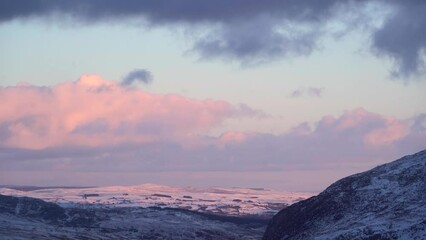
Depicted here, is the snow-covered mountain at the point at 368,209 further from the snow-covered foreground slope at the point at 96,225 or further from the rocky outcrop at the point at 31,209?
the rocky outcrop at the point at 31,209

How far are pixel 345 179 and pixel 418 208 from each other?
21.0 m

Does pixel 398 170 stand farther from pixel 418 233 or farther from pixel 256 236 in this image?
pixel 256 236

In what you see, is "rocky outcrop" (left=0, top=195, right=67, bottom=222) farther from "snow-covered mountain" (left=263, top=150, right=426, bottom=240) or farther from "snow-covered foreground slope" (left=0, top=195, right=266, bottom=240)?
"snow-covered mountain" (left=263, top=150, right=426, bottom=240)

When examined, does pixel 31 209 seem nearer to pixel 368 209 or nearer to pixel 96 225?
pixel 96 225

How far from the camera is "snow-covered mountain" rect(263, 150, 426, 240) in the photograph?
83.4 meters

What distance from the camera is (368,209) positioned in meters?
93.2

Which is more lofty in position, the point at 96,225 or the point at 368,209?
the point at 96,225

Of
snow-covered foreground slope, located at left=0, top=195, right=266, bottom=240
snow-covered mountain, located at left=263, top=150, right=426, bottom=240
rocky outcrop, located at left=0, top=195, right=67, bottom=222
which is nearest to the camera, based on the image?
snow-covered mountain, located at left=263, top=150, right=426, bottom=240

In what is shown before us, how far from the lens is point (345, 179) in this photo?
10781 centimetres

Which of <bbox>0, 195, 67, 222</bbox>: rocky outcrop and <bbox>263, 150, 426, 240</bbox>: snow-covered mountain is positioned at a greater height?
<bbox>0, 195, 67, 222</bbox>: rocky outcrop

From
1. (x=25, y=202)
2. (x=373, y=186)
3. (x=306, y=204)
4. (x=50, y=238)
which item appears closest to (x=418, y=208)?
(x=373, y=186)

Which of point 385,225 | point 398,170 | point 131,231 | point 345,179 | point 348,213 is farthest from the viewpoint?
point 131,231

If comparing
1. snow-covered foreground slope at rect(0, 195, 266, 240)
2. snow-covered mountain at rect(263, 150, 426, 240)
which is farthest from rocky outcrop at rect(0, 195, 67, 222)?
snow-covered mountain at rect(263, 150, 426, 240)

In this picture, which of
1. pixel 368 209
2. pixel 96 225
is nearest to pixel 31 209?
pixel 96 225
